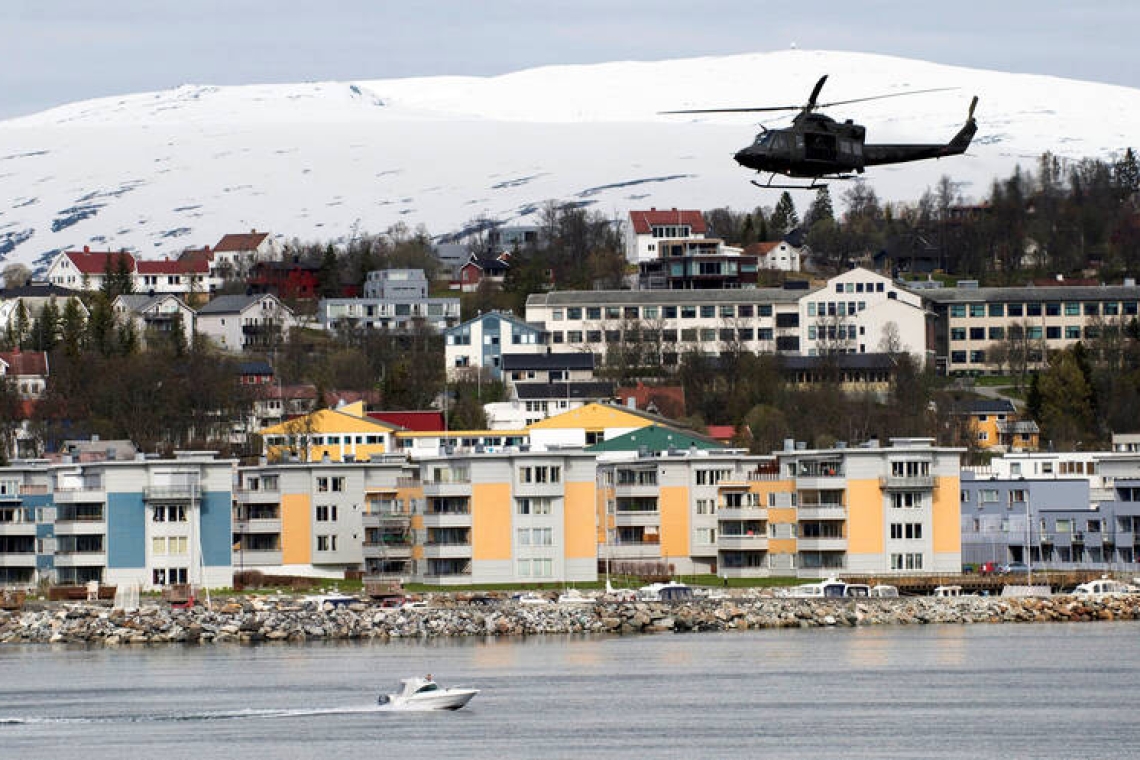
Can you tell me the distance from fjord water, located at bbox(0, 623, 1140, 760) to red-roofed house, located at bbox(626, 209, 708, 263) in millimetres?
114838

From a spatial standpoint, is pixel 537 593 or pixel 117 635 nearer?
pixel 117 635

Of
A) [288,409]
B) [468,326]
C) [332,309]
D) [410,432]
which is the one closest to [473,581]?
[410,432]

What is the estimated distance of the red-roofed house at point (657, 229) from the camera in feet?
632

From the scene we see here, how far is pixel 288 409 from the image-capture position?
464 feet

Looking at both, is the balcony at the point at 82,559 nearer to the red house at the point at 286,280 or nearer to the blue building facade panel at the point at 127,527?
the blue building facade panel at the point at 127,527

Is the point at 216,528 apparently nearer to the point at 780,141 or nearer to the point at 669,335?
the point at 780,141

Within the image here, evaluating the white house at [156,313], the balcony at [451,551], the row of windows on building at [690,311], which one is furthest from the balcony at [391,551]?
the white house at [156,313]

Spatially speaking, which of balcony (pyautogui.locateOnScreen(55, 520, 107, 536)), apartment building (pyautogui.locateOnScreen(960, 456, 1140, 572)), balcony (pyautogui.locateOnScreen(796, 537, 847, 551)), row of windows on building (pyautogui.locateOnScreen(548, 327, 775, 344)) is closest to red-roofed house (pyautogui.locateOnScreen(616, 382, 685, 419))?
row of windows on building (pyautogui.locateOnScreen(548, 327, 775, 344))

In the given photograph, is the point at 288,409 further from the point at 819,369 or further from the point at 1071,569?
the point at 1071,569

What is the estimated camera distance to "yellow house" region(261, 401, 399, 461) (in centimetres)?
12250

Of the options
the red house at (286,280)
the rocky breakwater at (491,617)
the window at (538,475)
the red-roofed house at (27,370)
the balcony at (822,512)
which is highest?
the red house at (286,280)

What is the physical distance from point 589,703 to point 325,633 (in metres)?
18.8

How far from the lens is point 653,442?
356 ft

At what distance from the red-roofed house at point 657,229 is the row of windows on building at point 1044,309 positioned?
A: 3710 centimetres
